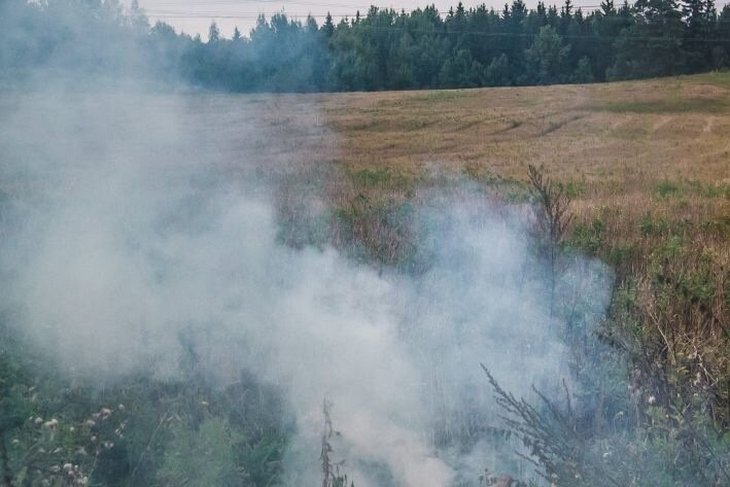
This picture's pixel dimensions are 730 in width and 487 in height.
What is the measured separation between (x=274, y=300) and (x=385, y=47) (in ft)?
61.5

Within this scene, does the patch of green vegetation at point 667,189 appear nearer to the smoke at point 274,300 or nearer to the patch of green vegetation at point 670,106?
the smoke at point 274,300

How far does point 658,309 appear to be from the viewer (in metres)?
4.43

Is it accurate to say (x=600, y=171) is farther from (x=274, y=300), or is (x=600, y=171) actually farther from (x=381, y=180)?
(x=274, y=300)

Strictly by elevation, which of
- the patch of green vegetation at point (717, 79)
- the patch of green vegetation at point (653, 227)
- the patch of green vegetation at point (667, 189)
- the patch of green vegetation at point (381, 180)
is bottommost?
the patch of green vegetation at point (667, 189)

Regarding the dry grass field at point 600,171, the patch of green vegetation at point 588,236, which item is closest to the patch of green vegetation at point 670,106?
the dry grass field at point 600,171

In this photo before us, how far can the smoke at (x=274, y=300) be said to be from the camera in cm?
381

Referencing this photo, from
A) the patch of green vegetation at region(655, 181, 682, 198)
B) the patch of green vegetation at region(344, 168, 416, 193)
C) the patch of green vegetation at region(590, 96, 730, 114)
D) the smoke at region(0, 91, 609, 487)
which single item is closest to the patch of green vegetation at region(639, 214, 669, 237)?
the smoke at region(0, 91, 609, 487)

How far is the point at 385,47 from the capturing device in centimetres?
2252

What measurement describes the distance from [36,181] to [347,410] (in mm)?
5342

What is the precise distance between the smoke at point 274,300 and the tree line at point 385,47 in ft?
2.23

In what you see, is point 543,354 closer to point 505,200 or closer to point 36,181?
point 505,200

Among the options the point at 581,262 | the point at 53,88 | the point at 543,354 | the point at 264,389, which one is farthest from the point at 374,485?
the point at 53,88

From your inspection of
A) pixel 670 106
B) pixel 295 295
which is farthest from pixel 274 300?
pixel 670 106

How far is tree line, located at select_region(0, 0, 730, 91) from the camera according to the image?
5.81 meters
